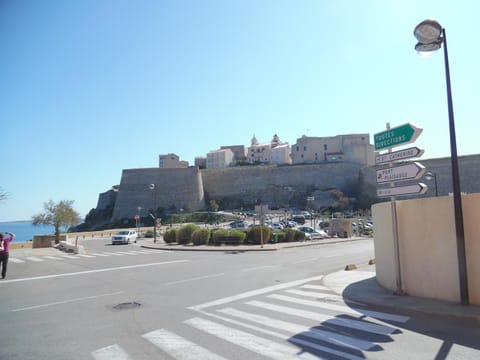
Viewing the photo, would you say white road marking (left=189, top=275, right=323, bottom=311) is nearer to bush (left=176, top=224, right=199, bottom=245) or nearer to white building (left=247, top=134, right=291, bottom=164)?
bush (left=176, top=224, right=199, bottom=245)

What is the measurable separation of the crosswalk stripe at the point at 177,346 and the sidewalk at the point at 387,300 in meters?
4.43

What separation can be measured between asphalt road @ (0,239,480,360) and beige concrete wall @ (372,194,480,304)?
4.34ft

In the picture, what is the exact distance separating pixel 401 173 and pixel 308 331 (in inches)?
178

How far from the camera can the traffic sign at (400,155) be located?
7.94 m

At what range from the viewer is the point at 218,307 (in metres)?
7.67

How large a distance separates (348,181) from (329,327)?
98.0 m

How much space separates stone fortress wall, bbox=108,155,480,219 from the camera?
95500mm

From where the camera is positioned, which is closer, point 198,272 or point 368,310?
point 368,310

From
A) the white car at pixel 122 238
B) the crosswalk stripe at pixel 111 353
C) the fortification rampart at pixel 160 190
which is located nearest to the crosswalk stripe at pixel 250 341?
the crosswalk stripe at pixel 111 353

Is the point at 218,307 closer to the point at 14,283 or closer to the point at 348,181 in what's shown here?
the point at 14,283

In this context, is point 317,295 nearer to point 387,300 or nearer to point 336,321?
point 387,300

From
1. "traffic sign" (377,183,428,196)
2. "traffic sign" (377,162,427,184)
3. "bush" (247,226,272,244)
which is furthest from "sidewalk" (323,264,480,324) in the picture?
"bush" (247,226,272,244)

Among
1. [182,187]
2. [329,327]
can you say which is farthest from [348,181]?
[329,327]

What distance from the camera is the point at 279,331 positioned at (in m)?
5.83
